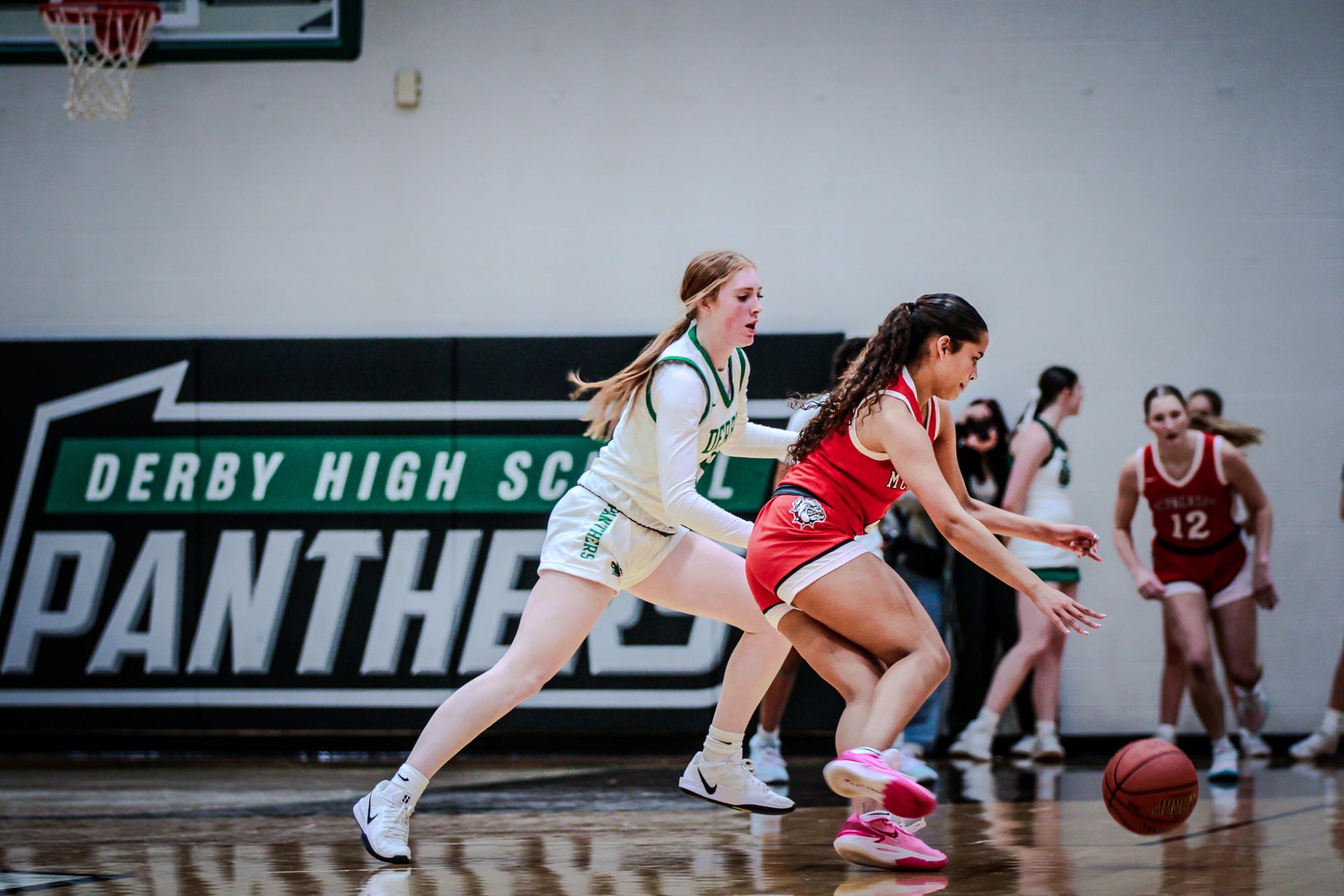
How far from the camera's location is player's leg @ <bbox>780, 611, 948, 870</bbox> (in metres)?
3.88

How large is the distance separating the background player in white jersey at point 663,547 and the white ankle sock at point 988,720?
3.02 metres

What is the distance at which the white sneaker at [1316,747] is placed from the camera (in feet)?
24.4

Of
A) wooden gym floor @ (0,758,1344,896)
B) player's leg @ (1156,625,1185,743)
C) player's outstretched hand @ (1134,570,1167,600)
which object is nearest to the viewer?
wooden gym floor @ (0,758,1344,896)

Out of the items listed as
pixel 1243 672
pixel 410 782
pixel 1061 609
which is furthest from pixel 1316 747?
pixel 410 782

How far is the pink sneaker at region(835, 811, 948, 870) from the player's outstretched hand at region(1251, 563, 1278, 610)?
12.8 ft

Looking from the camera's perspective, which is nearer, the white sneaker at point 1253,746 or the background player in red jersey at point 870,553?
the background player in red jersey at point 870,553

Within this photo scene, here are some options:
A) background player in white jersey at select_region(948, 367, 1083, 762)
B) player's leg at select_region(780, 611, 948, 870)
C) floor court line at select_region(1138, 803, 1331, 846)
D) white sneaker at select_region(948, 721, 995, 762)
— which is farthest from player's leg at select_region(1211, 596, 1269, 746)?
player's leg at select_region(780, 611, 948, 870)

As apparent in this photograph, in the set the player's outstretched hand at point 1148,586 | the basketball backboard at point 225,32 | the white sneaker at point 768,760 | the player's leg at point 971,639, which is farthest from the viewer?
the basketball backboard at point 225,32

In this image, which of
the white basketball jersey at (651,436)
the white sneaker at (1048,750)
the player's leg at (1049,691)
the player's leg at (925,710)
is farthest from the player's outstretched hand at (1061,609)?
the white sneaker at (1048,750)

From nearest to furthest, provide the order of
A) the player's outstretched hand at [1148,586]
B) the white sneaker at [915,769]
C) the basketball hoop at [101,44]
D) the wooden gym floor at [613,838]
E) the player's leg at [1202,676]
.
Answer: the wooden gym floor at [613,838]
the white sneaker at [915,769]
the player's leg at [1202,676]
the player's outstretched hand at [1148,586]
the basketball hoop at [101,44]

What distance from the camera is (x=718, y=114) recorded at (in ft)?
27.7

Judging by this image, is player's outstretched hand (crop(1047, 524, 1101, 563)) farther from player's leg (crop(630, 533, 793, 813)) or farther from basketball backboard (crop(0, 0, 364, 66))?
basketball backboard (crop(0, 0, 364, 66))

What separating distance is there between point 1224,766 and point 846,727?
3520 mm

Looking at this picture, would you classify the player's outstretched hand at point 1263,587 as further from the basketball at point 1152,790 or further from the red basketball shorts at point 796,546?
the red basketball shorts at point 796,546
